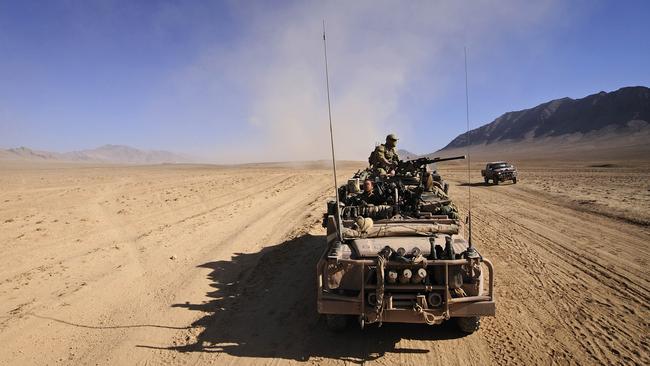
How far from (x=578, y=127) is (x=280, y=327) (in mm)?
136638

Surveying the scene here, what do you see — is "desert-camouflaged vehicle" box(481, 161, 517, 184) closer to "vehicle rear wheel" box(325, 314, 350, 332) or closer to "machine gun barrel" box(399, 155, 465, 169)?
"machine gun barrel" box(399, 155, 465, 169)

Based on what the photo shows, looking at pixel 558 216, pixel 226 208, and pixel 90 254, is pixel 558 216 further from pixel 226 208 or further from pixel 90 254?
pixel 90 254

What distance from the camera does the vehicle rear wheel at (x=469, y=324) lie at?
18.5 ft

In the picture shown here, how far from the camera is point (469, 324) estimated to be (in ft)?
18.6

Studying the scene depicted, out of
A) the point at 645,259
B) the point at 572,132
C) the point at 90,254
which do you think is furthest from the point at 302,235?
the point at 572,132

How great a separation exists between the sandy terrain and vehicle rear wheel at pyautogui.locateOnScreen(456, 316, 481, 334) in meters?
0.14

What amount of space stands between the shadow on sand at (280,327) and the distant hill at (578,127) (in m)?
92.3

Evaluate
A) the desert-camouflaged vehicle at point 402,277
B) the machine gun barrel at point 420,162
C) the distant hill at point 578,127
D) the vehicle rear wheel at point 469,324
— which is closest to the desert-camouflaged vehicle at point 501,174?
the machine gun barrel at point 420,162

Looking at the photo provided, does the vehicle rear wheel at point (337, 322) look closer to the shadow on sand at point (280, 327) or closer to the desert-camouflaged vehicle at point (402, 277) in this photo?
the desert-camouflaged vehicle at point (402, 277)

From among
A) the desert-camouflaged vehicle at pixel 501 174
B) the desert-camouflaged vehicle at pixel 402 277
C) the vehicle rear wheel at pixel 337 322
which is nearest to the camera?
the desert-camouflaged vehicle at pixel 402 277

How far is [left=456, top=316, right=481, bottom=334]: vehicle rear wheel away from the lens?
562 centimetres

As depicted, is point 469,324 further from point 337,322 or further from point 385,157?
point 385,157

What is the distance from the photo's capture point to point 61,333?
626 cm

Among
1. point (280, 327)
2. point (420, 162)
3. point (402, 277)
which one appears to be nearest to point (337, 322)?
point (280, 327)
